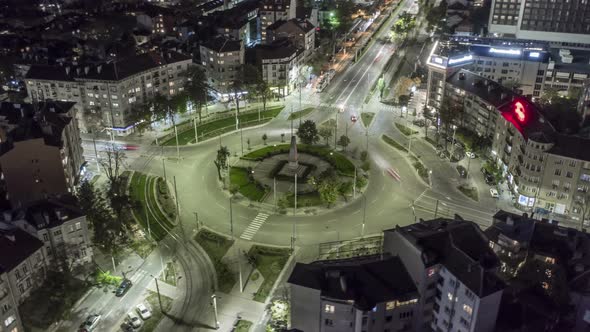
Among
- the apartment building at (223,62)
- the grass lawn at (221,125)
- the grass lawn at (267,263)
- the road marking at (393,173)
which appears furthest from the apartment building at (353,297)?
the apartment building at (223,62)

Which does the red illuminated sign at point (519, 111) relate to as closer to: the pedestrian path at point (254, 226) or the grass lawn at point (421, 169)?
the grass lawn at point (421, 169)

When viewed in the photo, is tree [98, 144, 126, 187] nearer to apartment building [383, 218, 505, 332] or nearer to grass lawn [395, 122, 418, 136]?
apartment building [383, 218, 505, 332]

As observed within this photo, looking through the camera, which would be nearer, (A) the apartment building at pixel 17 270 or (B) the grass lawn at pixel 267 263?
(A) the apartment building at pixel 17 270

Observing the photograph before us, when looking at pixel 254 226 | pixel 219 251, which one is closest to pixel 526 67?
pixel 254 226

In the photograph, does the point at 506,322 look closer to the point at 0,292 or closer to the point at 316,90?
the point at 0,292

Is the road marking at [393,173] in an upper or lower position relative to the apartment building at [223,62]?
lower

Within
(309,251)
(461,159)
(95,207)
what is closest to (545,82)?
(461,159)

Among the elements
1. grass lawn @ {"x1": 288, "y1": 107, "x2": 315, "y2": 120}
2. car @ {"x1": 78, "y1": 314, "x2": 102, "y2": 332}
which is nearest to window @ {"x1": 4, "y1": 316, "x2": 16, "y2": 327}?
car @ {"x1": 78, "y1": 314, "x2": 102, "y2": 332}
